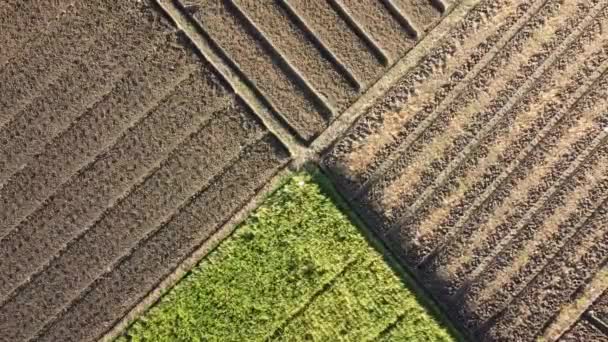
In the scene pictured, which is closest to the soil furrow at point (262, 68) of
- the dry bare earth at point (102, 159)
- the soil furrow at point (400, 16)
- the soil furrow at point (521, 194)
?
the dry bare earth at point (102, 159)

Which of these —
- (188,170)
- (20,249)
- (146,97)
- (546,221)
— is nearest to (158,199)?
(188,170)

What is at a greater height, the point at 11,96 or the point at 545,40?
the point at 11,96

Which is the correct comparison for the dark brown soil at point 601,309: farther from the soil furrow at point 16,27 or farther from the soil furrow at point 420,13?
the soil furrow at point 16,27

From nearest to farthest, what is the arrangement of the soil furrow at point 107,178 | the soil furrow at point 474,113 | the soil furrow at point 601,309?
the soil furrow at point 601,309 < the soil furrow at point 474,113 < the soil furrow at point 107,178

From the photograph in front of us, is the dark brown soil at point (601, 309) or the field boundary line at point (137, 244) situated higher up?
the field boundary line at point (137, 244)

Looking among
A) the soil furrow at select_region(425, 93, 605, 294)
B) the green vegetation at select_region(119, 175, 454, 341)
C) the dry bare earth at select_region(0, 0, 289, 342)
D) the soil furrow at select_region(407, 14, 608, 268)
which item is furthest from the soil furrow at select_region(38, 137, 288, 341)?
the soil furrow at select_region(425, 93, 605, 294)

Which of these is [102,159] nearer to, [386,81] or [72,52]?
[72,52]

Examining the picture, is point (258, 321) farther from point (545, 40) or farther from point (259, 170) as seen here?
point (545, 40)

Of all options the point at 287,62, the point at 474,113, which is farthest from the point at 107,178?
the point at 474,113
